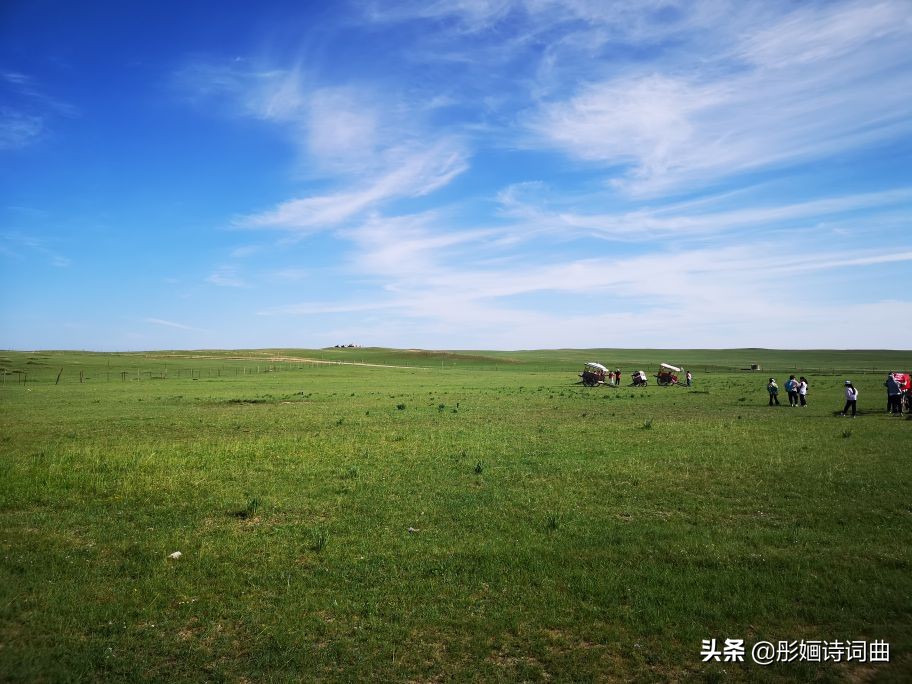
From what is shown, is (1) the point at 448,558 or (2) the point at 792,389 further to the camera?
(2) the point at 792,389

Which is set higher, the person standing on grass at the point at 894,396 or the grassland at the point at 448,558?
the person standing on grass at the point at 894,396

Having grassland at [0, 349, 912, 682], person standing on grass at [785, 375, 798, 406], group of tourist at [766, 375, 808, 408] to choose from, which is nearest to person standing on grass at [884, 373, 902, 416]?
group of tourist at [766, 375, 808, 408]

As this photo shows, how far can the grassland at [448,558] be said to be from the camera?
7070 millimetres

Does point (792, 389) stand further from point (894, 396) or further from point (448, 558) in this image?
point (448, 558)

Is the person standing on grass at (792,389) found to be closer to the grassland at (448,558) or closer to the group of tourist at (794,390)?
the group of tourist at (794,390)

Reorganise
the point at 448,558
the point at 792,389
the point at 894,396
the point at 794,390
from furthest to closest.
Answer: the point at 794,390 → the point at 792,389 → the point at 894,396 → the point at 448,558

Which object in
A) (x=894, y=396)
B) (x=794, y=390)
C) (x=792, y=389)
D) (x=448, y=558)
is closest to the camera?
(x=448, y=558)

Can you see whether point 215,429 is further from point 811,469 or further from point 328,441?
point 811,469

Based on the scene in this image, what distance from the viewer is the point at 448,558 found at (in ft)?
32.7

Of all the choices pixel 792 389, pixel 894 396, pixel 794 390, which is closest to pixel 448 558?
pixel 894 396

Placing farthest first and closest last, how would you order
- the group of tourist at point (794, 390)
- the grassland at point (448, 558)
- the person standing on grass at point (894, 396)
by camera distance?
the group of tourist at point (794, 390) → the person standing on grass at point (894, 396) → the grassland at point (448, 558)

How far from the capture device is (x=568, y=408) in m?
34.9

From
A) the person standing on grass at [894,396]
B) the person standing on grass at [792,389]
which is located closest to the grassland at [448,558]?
the person standing on grass at [894,396]

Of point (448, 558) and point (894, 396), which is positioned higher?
point (894, 396)
